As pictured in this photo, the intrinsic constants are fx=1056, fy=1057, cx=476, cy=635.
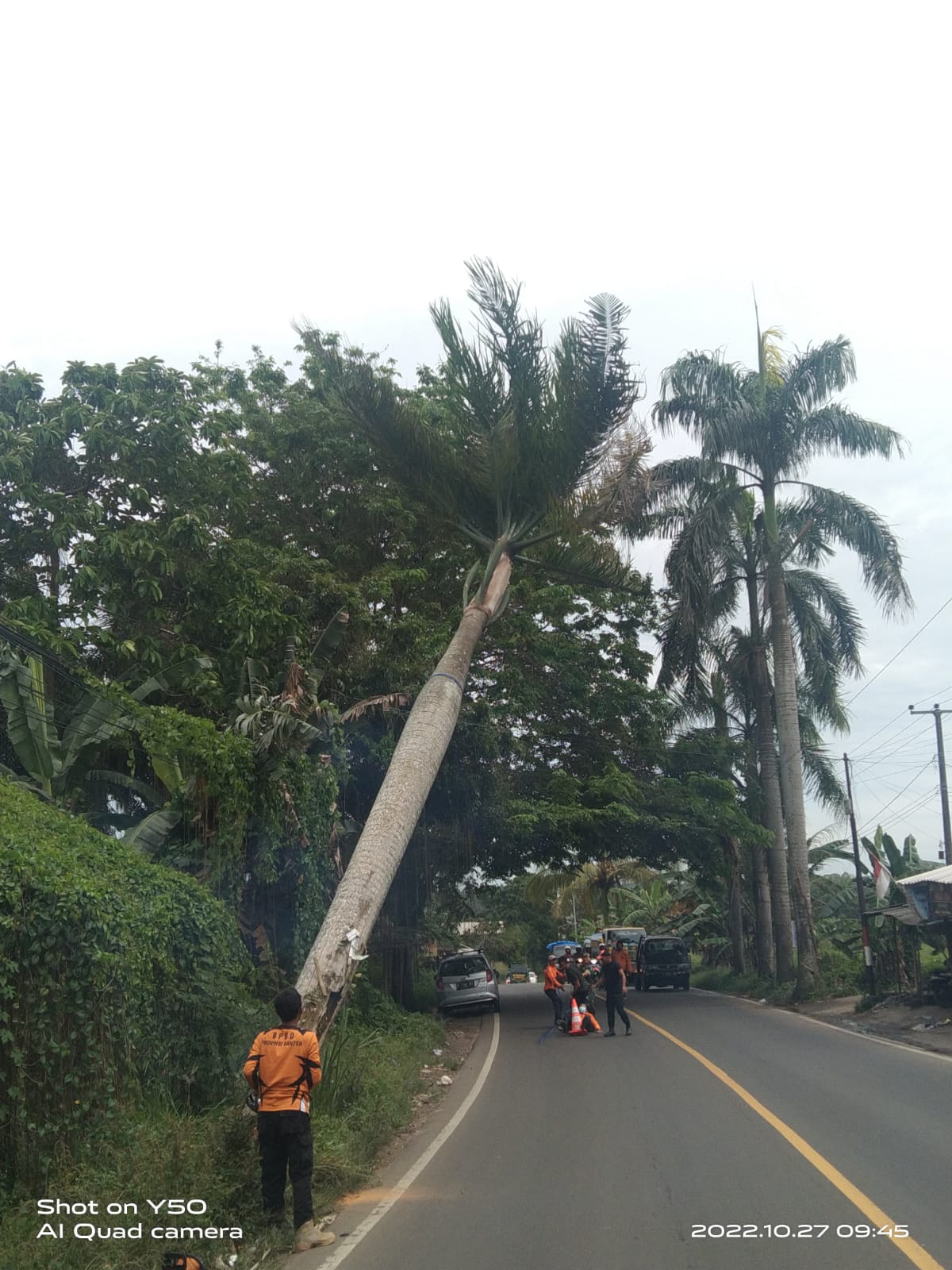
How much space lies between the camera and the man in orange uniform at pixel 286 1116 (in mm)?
6602

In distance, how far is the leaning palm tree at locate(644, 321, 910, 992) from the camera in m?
26.7

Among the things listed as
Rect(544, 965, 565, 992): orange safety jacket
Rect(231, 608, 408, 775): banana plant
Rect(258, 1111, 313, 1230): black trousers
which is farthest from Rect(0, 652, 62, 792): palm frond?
Rect(544, 965, 565, 992): orange safety jacket

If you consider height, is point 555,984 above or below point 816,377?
below

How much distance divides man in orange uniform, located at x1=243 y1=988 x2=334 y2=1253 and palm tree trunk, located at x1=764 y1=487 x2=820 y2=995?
2169 cm

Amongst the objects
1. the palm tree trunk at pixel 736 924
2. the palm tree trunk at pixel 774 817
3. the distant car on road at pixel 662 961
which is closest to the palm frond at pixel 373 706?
the palm tree trunk at pixel 774 817

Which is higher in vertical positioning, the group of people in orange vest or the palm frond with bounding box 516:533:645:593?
the palm frond with bounding box 516:533:645:593

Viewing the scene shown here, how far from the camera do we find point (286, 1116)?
21.6 ft

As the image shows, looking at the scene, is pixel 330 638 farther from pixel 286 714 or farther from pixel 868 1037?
pixel 868 1037

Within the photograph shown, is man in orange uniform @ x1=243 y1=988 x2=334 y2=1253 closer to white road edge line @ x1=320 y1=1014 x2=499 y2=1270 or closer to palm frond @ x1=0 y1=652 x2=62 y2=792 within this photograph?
white road edge line @ x1=320 y1=1014 x2=499 y2=1270

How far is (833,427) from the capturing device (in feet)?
90.4

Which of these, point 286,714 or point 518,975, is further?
point 518,975

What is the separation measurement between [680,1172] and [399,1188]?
6.92 ft

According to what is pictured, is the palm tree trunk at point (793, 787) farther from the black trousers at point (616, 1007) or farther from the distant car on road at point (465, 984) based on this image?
the black trousers at point (616, 1007)
